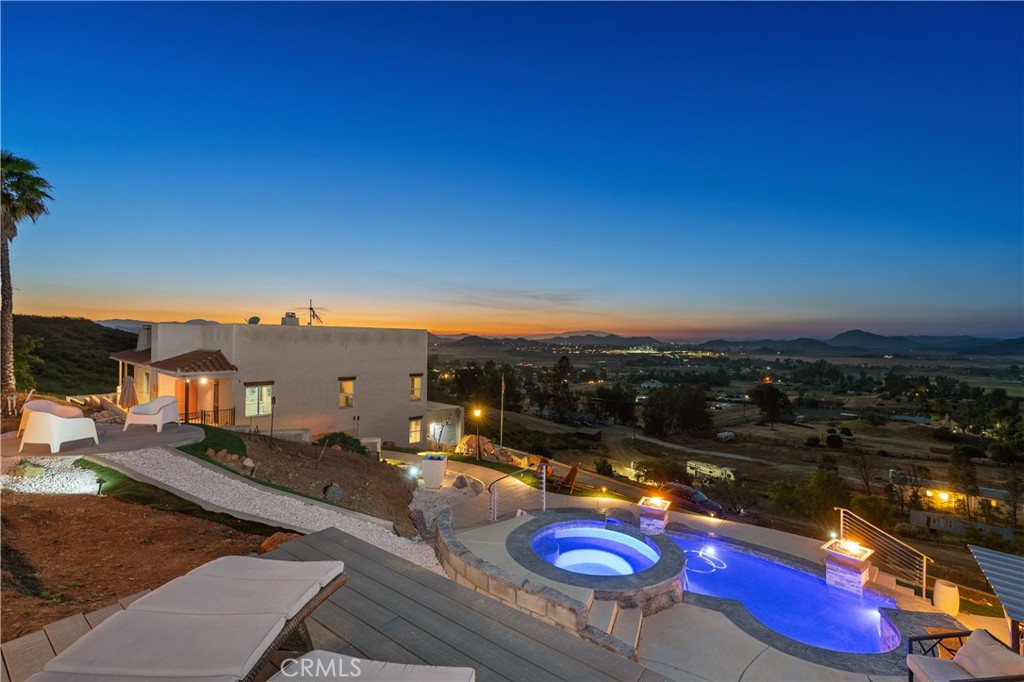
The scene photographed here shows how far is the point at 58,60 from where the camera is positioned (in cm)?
1118

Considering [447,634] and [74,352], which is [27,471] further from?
[74,352]

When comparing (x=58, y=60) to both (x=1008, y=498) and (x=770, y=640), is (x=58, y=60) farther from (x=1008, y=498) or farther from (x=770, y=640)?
(x=1008, y=498)

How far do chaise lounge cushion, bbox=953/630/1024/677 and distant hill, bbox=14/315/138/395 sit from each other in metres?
35.2

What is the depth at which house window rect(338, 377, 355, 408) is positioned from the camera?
1933 centimetres

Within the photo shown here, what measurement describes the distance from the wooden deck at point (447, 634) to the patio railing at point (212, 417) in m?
15.5

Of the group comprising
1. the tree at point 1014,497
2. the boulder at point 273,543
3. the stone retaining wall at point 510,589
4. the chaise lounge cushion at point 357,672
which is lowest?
the tree at point 1014,497

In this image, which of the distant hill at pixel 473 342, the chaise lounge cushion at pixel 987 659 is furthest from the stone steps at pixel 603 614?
the distant hill at pixel 473 342

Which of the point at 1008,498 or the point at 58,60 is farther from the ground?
the point at 58,60

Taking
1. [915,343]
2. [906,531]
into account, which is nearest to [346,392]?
[906,531]

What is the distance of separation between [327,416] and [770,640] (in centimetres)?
1700

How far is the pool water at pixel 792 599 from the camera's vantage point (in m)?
7.38

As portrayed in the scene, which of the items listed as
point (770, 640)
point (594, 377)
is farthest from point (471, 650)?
point (594, 377)

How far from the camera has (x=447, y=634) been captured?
2.99 meters

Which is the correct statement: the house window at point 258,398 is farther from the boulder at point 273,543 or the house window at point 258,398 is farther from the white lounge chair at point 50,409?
the boulder at point 273,543
